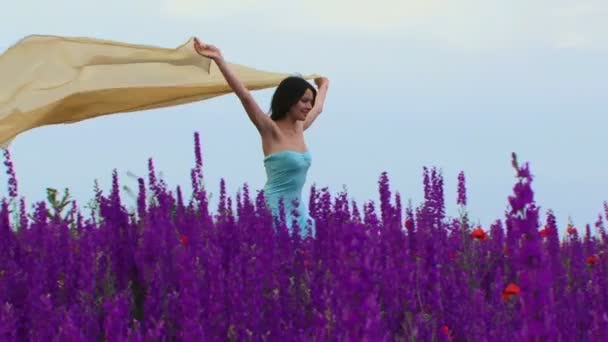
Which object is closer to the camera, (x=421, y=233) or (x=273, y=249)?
(x=273, y=249)

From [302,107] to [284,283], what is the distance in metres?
3.68

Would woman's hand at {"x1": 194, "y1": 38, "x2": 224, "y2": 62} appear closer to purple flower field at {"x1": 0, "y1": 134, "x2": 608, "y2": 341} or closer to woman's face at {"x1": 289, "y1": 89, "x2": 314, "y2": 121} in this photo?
woman's face at {"x1": 289, "y1": 89, "x2": 314, "y2": 121}

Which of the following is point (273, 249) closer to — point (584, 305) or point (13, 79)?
point (584, 305)

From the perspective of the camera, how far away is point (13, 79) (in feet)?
21.2

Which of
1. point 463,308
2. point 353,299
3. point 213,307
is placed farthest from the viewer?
point 463,308

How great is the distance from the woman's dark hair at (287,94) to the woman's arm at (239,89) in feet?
1.18

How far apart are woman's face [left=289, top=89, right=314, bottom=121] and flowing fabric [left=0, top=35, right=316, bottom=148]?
0.66 m

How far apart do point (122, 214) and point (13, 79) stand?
3111 mm

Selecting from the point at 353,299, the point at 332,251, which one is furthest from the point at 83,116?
the point at 353,299

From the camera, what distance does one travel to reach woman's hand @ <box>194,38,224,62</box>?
19.4 feet

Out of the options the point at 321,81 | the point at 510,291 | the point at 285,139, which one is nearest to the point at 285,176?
the point at 285,139

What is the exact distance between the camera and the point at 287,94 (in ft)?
22.1

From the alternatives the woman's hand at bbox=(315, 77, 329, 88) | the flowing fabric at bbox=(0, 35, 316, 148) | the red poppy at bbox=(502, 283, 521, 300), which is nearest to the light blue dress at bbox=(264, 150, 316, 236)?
the flowing fabric at bbox=(0, 35, 316, 148)

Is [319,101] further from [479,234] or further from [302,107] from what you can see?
[479,234]
